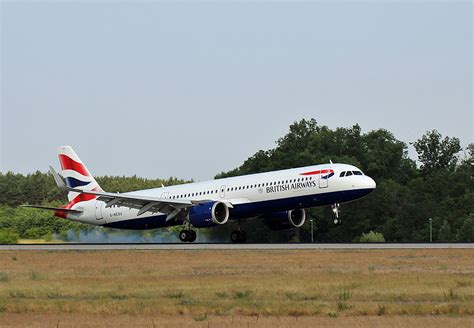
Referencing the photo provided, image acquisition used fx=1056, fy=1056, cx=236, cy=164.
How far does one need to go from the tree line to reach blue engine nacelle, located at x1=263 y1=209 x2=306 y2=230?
4218 millimetres

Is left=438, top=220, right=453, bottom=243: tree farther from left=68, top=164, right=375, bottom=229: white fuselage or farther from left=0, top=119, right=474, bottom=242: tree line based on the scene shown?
left=68, top=164, right=375, bottom=229: white fuselage

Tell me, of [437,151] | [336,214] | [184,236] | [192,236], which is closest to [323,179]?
[336,214]

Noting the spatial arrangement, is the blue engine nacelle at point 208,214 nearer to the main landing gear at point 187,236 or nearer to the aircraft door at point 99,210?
the main landing gear at point 187,236

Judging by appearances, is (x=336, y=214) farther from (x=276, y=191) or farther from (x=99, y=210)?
(x=99, y=210)

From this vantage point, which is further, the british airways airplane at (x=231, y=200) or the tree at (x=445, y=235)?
the tree at (x=445, y=235)

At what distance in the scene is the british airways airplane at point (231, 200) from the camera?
181 feet

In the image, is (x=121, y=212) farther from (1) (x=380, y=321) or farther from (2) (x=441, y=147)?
(2) (x=441, y=147)

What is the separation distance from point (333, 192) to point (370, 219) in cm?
3314

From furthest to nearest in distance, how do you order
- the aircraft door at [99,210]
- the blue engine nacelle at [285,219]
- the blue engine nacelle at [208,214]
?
the aircraft door at [99,210]
the blue engine nacelle at [285,219]
the blue engine nacelle at [208,214]

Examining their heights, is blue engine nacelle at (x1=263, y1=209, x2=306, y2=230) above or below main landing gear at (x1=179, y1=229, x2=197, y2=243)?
above

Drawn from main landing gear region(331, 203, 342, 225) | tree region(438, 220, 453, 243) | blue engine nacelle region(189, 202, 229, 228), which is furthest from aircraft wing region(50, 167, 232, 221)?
tree region(438, 220, 453, 243)

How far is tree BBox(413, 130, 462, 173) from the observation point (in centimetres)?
12056

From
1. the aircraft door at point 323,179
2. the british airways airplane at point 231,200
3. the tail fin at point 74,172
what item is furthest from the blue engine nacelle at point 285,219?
the tail fin at point 74,172

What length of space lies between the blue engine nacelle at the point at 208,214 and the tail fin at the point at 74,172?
11.6 meters
